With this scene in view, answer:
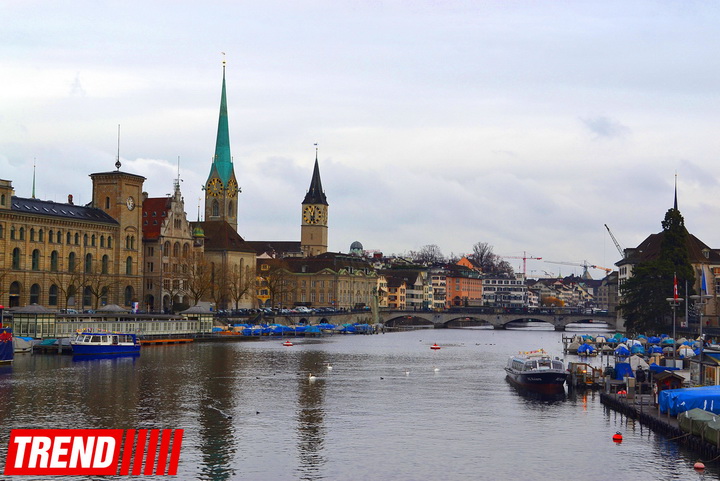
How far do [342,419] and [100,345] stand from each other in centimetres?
5570

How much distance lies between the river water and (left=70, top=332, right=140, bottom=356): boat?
4.71m

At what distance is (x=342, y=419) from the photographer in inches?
2589

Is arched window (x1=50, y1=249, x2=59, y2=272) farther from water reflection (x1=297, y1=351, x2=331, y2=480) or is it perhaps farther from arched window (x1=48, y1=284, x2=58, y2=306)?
water reflection (x1=297, y1=351, x2=331, y2=480)

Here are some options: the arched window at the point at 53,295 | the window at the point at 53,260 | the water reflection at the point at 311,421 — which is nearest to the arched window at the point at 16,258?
the window at the point at 53,260

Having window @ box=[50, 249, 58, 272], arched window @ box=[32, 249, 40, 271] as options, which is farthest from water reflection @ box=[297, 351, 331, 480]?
window @ box=[50, 249, 58, 272]

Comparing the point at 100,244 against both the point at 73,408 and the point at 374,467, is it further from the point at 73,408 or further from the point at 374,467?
the point at 374,467

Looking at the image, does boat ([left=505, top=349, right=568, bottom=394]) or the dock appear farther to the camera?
boat ([left=505, top=349, right=568, bottom=394])

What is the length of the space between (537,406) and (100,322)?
74.4m

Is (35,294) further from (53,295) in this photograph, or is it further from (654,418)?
(654,418)

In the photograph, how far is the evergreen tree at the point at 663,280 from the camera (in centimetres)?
13888

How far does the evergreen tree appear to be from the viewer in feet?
456

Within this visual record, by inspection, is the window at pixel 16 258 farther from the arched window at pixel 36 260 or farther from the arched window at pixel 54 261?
the arched window at pixel 54 261
